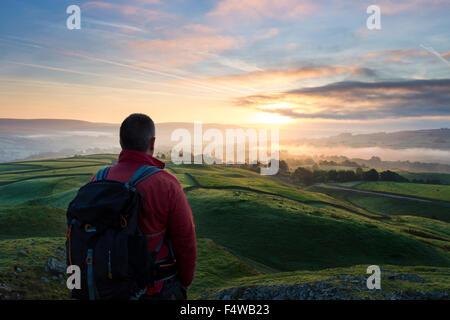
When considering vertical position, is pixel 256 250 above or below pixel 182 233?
below

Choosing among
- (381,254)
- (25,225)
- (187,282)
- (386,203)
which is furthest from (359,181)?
(187,282)

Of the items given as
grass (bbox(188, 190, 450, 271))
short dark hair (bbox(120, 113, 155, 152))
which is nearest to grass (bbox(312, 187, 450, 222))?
grass (bbox(188, 190, 450, 271))

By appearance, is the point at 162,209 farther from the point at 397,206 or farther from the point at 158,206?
the point at 397,206

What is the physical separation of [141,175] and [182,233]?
1405 millimetres

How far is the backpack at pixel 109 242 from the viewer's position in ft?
16.7

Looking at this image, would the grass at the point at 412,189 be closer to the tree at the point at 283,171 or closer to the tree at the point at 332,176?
the tree at the point at 332,176

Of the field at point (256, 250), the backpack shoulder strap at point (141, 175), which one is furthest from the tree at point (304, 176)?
the backpack shoulder strap at point (141, 175)

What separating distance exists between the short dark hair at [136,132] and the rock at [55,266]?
12090mm

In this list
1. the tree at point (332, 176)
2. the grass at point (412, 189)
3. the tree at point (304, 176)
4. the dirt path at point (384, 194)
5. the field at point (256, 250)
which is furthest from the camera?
the tree at point (332, 176)

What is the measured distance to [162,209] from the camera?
5480 millimetres

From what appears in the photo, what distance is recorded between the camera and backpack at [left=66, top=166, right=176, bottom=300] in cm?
508

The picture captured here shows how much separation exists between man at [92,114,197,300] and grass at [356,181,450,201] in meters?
132

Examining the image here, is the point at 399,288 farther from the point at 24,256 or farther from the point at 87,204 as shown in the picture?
the point at 24,256

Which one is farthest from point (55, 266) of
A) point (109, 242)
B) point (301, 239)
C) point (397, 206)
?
point (397, 206)
